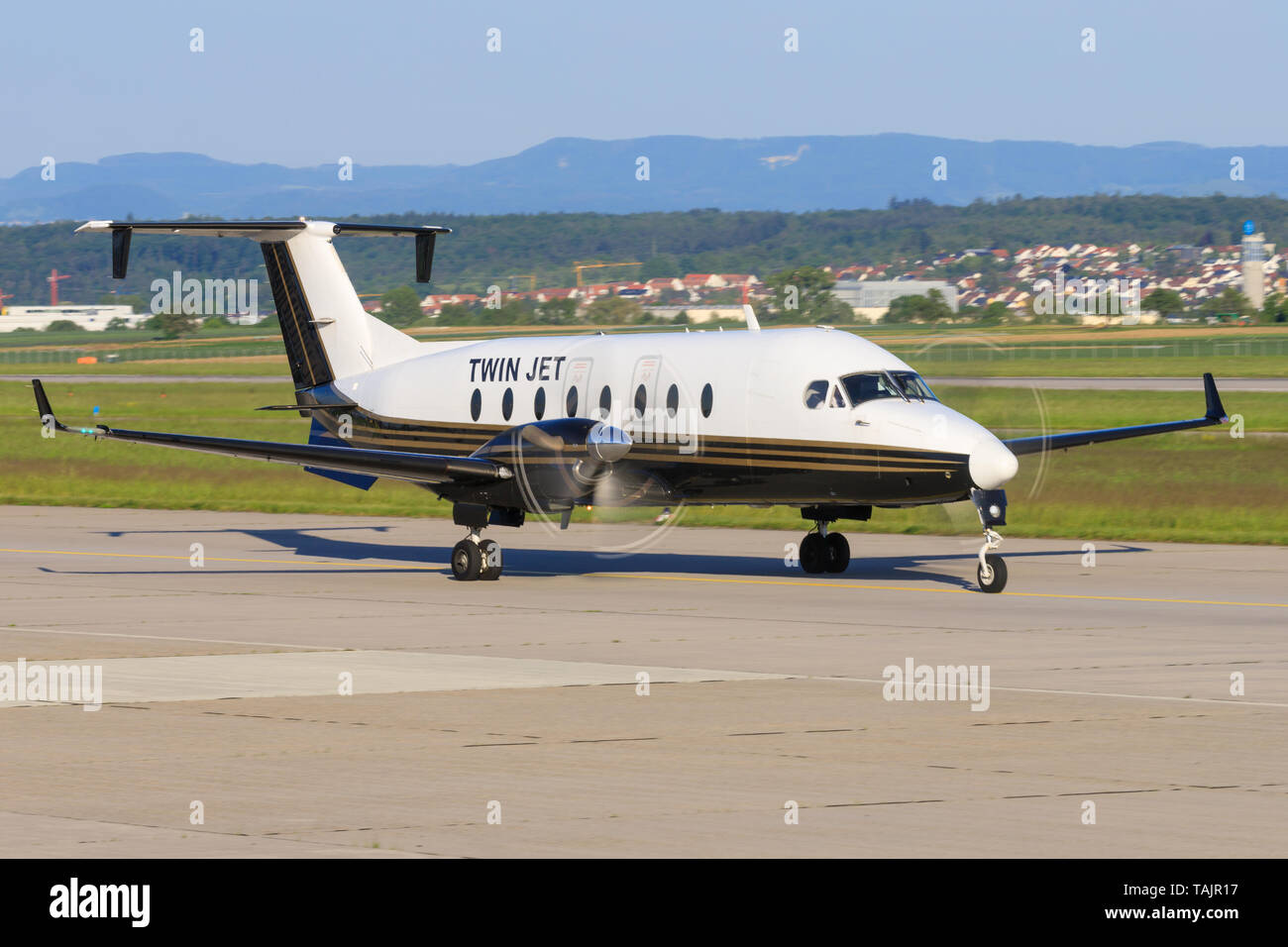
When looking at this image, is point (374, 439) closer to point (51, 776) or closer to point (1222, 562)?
point (1222, 562)

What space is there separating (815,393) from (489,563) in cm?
580

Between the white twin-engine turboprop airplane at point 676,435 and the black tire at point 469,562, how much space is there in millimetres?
22

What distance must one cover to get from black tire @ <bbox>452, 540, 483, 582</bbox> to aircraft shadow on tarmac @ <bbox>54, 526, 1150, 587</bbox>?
1.45 m

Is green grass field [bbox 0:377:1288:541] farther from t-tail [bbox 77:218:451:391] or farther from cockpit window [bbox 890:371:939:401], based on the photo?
t-tail [bbox 77:218:451:391]

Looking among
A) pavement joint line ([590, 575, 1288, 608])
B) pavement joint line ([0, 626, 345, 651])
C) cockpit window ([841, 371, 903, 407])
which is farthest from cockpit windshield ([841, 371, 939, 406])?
pavement joint line ([0, 626, 345, 651])

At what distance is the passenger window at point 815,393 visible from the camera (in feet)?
76.7

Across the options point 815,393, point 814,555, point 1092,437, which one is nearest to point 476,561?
point 814,555

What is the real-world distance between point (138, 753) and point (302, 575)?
13932 mm

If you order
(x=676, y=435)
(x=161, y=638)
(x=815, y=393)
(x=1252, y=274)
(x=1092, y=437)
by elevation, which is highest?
(x=1252, y=274)

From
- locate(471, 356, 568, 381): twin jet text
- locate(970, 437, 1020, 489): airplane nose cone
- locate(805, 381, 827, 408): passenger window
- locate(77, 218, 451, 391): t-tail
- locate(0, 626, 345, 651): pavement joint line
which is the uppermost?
locate(77, 218, 451, 391): t-tail

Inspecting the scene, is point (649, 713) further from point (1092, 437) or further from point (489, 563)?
point (1092, 437)

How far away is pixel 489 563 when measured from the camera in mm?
25453

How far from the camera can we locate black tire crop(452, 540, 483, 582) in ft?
83.2

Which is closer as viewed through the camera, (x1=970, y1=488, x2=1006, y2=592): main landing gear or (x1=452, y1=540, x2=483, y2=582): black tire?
(x1=970, y1=488, x2=1006, y2=592): main landing gear
